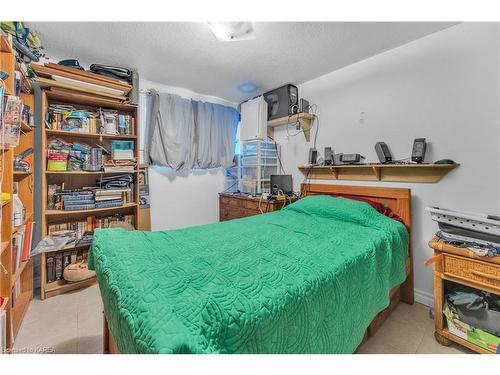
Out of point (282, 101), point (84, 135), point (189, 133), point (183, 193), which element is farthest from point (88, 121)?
point (282, 101)

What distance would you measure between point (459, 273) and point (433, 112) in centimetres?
131

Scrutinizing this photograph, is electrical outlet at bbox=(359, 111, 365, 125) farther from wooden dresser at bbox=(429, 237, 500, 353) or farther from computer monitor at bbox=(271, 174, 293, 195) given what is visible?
wooden dresser at bbox=(429, 237, 500, 353)

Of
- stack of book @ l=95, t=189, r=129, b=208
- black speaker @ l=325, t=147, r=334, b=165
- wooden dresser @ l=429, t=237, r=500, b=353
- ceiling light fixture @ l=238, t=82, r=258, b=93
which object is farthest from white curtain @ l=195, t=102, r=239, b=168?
wooden dresser @ l=429, t=237, r=500, b=353

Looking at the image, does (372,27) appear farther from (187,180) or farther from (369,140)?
(187,180)

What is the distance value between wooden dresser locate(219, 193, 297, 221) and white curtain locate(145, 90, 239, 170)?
58 centimetres

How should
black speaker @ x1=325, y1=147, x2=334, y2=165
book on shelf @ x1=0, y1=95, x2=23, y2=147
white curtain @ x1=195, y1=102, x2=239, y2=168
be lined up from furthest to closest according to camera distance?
white curtain @ x1=195, y1=102, x2=239, y2=168
black speaker @ x1=325, y1=147, x2=334, y2=165
book on shelf @ x1=0, y1=95, x2=23, y2=147

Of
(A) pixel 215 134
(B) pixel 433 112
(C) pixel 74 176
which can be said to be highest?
(A) pixel 215 134

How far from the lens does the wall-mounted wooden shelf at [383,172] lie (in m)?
1.89

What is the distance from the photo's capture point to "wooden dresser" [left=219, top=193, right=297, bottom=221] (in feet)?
9.09

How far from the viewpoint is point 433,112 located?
6.31 feet

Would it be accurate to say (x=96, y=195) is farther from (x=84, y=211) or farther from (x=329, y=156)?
(x=329, y=156)

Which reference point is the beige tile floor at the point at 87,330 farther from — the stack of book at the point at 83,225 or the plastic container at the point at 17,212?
the plastic container at the point at 17,212

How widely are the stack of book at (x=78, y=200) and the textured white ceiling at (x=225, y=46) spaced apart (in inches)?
54.7
